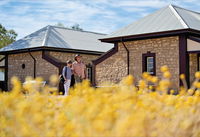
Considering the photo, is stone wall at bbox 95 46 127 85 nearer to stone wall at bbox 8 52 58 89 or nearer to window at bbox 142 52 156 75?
window at bbox 142 52 156 75

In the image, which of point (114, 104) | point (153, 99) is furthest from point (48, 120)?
point (153, 99)

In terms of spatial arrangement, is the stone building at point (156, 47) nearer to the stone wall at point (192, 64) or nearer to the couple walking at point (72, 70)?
the stone wall at point (192, 64)

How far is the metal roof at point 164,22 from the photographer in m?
16.6

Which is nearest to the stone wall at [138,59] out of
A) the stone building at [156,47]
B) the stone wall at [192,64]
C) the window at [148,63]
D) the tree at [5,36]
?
the stone building at [156,47]

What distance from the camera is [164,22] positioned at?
57.1 ft

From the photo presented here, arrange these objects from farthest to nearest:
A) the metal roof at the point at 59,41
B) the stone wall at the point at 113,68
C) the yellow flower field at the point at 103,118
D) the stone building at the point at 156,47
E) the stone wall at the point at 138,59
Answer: the metal roof at the point at 59,41
the stone wall at the point at 113,68
the stone wall at the point at 138,59
the stone building at the point at 156,47
the yellow flower field at the point at 103,118

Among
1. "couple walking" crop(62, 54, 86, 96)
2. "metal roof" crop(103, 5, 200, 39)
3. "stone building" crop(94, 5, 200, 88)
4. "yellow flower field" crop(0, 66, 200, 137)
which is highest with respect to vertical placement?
"metal roof" crop(103, 5, 200, 39)

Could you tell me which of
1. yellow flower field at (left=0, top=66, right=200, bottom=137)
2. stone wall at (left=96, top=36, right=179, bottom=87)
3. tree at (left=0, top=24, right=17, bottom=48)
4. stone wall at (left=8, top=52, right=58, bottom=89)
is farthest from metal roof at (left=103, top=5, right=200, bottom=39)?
tree at (left=0, top=24, right=17, bottom=48)

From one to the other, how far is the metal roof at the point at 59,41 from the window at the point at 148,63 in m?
5.69

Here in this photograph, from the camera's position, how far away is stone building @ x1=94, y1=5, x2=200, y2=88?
16.1 m

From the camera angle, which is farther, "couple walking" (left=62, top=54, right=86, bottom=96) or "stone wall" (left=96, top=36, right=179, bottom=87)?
"stone wall" (left=96, top=36, right=179, bottom=87)

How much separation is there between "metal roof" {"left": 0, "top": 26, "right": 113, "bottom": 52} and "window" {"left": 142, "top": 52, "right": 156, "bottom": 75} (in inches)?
224

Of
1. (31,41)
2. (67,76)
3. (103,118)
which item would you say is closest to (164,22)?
(67,76)

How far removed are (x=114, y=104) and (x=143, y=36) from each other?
45.9ft
